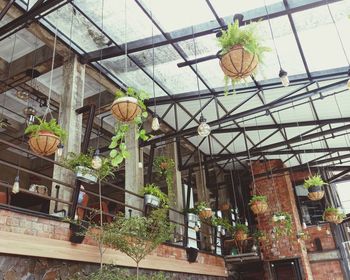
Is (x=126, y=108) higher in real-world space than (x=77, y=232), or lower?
higher

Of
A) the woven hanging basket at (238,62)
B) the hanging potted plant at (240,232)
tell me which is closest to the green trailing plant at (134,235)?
the woven hanging basket at (238,62)

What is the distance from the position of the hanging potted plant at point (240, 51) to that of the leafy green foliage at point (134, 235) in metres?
2.59

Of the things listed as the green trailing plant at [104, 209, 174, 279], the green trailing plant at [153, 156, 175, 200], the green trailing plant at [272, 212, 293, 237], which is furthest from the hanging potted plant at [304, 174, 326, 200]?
the green trailing plant at [104, 209, 174, 279]

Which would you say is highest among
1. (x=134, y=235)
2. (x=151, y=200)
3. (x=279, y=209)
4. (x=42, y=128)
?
(x=279, y=209)

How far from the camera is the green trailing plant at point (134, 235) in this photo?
464 cm

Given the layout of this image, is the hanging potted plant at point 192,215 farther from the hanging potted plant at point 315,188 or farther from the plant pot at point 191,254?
the hanging potted plant at point 315,188

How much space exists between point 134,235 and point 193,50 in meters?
3.89

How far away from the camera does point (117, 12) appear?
605 centimetres

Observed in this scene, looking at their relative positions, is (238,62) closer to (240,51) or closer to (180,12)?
(240,51)

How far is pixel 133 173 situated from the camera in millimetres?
7816

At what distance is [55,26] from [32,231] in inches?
161

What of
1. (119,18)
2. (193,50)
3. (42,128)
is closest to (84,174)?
(42,128)

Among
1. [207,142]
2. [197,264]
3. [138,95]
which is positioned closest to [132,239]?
[138,95]

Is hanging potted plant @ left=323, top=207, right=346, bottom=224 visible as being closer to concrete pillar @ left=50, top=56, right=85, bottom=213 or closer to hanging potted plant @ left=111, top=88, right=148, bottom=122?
concrete pillar @ left=50, top=56, right=85, bottom=213
